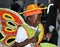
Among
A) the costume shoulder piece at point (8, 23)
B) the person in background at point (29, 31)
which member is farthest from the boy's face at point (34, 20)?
the costume shoulder piece at point (8, 23)

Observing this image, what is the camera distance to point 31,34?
5.06 meters

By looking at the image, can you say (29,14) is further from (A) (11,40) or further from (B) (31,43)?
(A) (11,40)

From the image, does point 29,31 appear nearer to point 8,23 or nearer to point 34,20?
point 34,20

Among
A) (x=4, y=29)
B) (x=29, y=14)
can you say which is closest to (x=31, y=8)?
(x=29, y=14)

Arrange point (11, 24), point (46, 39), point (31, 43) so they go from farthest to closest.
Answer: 1. point (11, 24)
2. point (46, 39)
3. point (31, 43)

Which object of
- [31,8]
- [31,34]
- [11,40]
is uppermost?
[31,8]

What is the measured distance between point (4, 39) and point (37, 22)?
123cm

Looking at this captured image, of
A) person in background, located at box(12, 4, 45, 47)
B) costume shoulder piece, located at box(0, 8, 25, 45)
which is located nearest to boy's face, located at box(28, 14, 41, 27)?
person in background, located at box(12, 4, 45, 47)

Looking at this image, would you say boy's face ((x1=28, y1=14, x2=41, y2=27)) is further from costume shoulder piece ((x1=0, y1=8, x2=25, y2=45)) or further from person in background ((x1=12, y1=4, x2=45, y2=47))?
costume shoulder piece ((x1=0, y1=8, x2=25, y2=45))

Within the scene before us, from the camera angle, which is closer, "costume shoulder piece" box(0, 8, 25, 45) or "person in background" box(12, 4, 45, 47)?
"person in background" box(12, 4, 45, 47)

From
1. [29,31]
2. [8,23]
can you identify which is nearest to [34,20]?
[29,31]

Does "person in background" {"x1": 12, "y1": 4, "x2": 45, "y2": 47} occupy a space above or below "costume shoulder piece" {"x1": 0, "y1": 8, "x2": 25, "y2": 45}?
above

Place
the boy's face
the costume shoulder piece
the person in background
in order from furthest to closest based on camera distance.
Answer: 1. the costume shoulder piece
2. the boy's face
3. the person in background

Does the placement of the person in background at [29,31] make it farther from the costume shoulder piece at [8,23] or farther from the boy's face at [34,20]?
the costume shoulder piece at [8,23]
